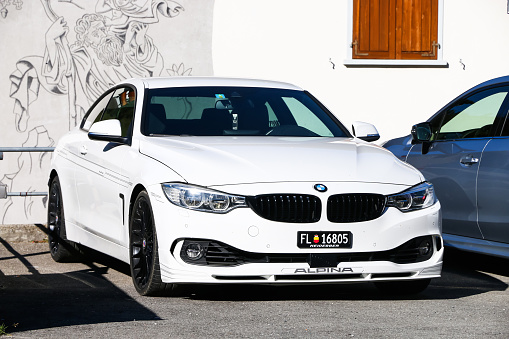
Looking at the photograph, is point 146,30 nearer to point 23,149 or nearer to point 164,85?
point 23,149

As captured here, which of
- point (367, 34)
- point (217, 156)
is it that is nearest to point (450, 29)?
point (367, 34)

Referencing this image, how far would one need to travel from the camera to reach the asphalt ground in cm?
622

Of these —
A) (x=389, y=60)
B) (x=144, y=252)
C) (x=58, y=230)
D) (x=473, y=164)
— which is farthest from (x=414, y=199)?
(x=389, y=60)

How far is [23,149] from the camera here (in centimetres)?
1162

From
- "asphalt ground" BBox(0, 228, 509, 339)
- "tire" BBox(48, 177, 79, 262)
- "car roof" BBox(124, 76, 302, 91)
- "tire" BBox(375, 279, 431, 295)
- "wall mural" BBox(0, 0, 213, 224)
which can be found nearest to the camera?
"asphalt ground" BBox(0, 228, 509, 339)

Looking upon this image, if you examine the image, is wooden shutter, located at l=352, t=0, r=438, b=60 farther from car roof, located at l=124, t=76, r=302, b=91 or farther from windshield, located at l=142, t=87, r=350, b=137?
windshield, located at l=142, t=87, r=350, b=137

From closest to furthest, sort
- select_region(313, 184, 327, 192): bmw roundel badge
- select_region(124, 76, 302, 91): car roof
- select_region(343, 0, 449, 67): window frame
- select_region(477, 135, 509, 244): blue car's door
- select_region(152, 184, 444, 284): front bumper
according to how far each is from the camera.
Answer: select_region(152, 184, 444, 284): front bumper < select_region(313, 184, 327, 192): bmw roundel badge < select_region(477, 135, 509, 244): blue car's door < select_region(124, 76, 302, 91): car roof < select_region(343, 0, 449, 67): window frame

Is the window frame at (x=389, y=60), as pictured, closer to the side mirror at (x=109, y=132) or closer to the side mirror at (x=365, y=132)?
the side mirror at (x=365, y=132)

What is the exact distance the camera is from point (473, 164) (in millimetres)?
8836

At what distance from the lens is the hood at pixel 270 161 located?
7.06 meters

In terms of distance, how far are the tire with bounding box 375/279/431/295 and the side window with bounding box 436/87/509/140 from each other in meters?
1.65

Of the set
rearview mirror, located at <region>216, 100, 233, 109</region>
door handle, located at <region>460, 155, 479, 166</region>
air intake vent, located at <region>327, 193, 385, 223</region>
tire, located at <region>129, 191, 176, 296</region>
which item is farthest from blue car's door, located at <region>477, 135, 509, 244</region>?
tire, located at <region>129, 191, 176, 296</region>

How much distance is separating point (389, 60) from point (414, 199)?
26.1 ft

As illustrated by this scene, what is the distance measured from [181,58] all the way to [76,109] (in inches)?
59.1
